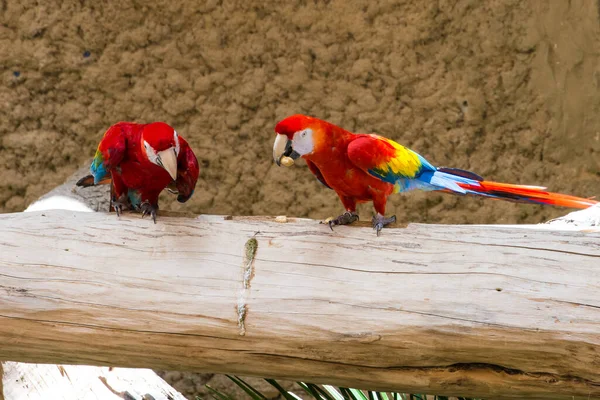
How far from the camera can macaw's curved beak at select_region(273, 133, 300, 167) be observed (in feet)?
6.57

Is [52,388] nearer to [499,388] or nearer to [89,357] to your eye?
[89,357]

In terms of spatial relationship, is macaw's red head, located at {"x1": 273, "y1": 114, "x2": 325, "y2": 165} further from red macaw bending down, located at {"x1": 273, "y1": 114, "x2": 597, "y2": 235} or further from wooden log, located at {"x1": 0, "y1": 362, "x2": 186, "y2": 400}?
wooden log, located at {"x1": 0, "y1": 362, "x2": 186, "y2": 400}

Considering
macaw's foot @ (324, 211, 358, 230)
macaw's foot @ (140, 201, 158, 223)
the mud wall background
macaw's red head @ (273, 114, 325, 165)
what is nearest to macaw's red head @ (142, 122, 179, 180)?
macaw's foot @ (140, 201, 158, 223)

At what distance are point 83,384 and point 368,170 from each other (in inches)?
51.2

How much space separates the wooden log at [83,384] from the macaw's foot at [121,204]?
652 mm

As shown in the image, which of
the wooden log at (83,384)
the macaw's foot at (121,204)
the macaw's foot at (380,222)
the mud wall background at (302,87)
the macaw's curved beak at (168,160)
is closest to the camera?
the macaw's foot at (380,222)

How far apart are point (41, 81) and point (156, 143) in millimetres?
2021

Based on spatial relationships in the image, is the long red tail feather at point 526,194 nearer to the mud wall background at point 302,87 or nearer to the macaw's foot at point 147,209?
the macaw's foot at point 147,209

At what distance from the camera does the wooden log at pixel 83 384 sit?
241cm

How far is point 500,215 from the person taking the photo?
3666 mm

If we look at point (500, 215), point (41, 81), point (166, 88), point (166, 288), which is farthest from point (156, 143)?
point (500, 215)

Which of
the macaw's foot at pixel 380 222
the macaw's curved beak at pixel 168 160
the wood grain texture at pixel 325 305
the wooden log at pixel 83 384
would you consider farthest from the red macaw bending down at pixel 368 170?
the wooden log at pixel 83 384

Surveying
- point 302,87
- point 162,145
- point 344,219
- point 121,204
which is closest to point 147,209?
point 121,204

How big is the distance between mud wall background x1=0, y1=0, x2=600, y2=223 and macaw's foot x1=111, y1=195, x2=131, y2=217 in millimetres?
1478
